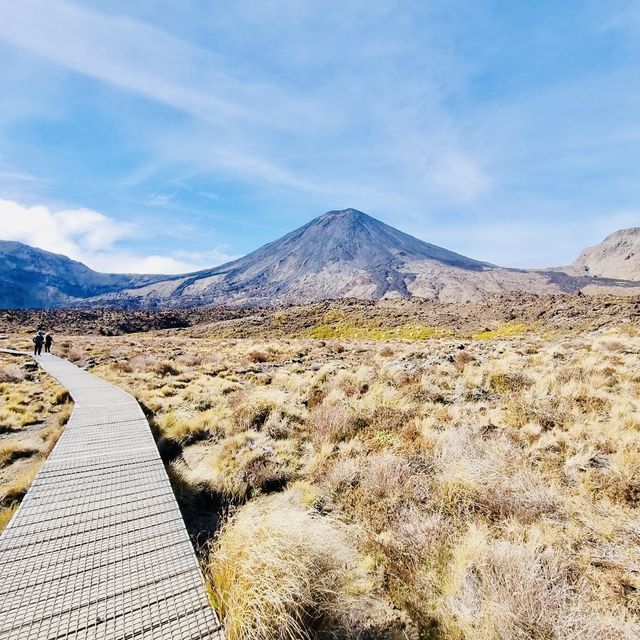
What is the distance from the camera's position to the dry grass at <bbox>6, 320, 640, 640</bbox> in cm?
308

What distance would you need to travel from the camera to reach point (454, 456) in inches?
231

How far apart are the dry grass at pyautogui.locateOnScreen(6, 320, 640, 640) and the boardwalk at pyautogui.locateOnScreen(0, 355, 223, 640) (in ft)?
1.31

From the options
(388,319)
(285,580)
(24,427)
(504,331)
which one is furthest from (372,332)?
(285,580)

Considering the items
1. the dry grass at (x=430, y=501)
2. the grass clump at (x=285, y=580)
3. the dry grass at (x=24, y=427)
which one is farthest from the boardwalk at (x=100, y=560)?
the dry grass at (x=24, y=427)

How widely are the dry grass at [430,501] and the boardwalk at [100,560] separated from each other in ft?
1.31

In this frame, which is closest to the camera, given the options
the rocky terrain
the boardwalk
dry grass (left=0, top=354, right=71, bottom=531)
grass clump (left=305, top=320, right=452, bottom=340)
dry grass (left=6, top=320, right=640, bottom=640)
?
the boardwalk

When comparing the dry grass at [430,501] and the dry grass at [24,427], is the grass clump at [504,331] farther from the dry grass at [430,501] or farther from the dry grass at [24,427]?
the dry grass at [24,427]

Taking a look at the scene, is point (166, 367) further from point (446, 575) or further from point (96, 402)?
point (446, 575)

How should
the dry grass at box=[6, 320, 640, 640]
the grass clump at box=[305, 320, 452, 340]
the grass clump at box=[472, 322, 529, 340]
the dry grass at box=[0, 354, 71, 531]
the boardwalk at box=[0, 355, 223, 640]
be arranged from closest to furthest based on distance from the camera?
1. the boardwalk at box=[0, 355, 223, 640]
2. the dry grass at box=[6, 320, 640, 640]
3. the dry grass at box=[0, 354, 71, 531]
4. the grass clump at box=[472, 322, 529, 340]
5. the grass clump at box=[305, 320, 452, 340]

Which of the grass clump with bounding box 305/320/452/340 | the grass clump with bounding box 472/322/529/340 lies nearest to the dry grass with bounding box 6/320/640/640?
the grass clump with bounding box 472/322/529/340

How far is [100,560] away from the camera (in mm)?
3439

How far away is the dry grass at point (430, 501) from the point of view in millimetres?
3082

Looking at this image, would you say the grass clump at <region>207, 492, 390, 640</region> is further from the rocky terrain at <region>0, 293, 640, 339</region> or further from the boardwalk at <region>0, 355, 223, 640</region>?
the rocky terrain at <region>0, 293, 640, 339</region>

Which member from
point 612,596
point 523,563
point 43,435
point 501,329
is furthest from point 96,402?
point 501,329
